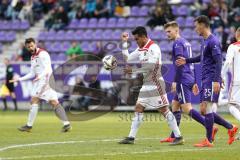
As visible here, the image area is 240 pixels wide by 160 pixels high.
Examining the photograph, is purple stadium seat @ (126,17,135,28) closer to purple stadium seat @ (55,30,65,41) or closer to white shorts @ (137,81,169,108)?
purple stadium seat @ (55,30,65,41)

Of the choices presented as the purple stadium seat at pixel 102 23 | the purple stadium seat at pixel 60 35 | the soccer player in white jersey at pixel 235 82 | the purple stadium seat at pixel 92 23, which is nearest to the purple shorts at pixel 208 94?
the soccer player in white jersey at pixel 235 82

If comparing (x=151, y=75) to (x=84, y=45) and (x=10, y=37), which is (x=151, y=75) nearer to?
(x=84, y=45)

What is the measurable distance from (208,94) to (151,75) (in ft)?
4.59

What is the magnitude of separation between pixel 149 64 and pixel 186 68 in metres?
1.43

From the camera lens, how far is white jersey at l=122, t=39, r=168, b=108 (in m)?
14.0

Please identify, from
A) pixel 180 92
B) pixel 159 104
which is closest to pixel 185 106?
pixel 180 92

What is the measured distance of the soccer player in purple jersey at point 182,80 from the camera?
14.8 metres

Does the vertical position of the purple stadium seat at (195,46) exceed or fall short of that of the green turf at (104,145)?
it exceeds it

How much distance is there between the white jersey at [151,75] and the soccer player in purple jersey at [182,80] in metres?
0.85

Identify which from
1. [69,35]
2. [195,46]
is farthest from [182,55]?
[69,35]

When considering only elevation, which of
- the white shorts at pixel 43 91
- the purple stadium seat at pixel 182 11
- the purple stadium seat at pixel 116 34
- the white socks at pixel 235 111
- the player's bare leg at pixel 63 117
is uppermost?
the purple stadium seat at pixel 182 11

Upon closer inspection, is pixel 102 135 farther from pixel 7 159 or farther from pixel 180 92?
pixel 7 159

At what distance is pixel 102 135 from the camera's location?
16.8 m

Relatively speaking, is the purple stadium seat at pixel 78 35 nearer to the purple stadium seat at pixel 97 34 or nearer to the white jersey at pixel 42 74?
the purple stadium seat at pixel 97 34
